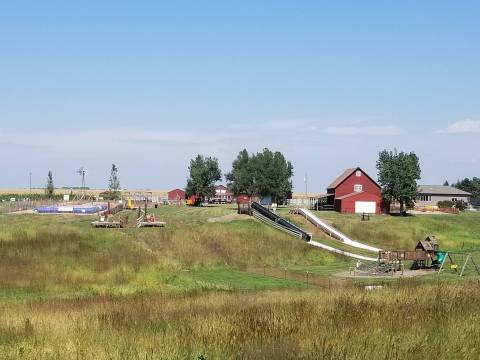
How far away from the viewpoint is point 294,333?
1040 cm

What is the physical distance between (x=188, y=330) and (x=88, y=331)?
2418 mm

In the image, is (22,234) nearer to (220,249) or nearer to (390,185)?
(220,249)

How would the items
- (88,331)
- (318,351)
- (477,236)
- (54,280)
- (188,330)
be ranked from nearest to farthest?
(318,351)
(188,330)
(88,331)
(54,280)
(477,236)

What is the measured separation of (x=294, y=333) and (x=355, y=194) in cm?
8571

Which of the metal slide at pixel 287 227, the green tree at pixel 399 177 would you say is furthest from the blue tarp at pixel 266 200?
the metal slide at pixel 287 227

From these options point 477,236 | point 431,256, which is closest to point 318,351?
point 431,256

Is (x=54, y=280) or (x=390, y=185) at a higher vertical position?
(x=390, y=185)

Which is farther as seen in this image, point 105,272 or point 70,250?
point 70,250

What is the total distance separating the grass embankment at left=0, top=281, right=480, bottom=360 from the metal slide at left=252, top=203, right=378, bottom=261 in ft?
147

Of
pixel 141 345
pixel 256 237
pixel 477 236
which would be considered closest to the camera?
pixel 141 345

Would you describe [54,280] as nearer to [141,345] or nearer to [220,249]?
[220,249]

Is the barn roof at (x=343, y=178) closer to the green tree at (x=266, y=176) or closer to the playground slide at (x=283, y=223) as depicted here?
the green tree at (x=266, y=176)

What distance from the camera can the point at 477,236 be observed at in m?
76.6

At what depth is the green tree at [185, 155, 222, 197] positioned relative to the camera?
124m
